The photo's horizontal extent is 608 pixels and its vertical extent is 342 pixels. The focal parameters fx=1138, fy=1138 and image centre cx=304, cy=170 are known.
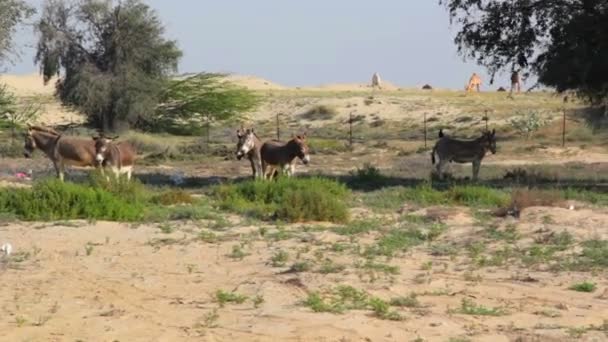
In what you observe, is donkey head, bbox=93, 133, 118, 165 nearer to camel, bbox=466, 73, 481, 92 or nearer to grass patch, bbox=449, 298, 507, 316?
grass patch, bbox=449, 298, 507, 316

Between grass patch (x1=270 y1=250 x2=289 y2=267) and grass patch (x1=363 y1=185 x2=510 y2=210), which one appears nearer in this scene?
grass patch (x1=270 y1=250 x2=289 y2=267)

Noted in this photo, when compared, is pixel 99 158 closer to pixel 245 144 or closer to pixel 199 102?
pixel 245 144

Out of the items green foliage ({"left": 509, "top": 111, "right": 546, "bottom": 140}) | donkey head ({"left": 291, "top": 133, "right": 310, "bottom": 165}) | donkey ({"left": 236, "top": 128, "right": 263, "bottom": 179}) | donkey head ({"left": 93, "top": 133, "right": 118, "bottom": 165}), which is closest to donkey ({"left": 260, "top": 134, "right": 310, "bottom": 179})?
donkey head ({"left": 291, "top": 133, "right": 310, "bottom": 165})

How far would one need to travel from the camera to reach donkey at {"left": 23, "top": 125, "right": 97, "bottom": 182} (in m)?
25.1

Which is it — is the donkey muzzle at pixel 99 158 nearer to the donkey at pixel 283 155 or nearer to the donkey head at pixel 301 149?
the donkey at pixel 283 155

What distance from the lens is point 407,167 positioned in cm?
3575

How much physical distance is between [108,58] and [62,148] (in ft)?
76.2

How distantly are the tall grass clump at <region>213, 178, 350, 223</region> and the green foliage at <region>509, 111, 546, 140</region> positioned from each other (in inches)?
1040

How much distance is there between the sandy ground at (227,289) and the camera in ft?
35.2

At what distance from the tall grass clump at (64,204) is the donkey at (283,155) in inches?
302

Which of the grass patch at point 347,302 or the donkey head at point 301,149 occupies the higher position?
the donkey head at point 301,149

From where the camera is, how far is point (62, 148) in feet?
83.9

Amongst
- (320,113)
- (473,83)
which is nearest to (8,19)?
(320,113)

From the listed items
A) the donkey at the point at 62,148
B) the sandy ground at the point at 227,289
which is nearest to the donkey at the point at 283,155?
the donkey at the point at 62,148
